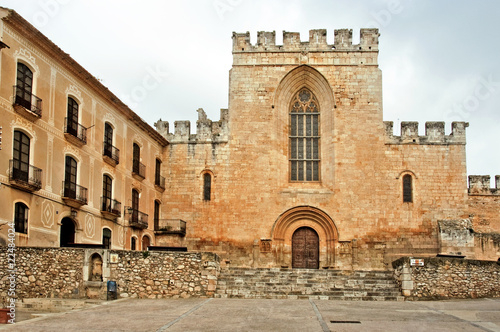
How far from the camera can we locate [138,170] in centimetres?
2752

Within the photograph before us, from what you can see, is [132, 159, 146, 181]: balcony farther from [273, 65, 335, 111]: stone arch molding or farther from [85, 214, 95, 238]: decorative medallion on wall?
[273, 65, 335, 111]: stone arch molding

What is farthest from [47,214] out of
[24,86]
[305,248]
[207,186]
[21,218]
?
[305,248]

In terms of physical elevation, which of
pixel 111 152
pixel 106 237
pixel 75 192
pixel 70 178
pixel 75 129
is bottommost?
pixel 106 237

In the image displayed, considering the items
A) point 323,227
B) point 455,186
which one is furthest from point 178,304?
point 455,186

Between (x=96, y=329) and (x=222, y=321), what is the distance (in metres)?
2.76

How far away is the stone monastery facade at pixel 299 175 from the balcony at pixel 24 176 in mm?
4969

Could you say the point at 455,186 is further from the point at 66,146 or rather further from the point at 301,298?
the point at 66,146

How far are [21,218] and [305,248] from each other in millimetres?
13882

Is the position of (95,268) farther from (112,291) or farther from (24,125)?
(24,125)

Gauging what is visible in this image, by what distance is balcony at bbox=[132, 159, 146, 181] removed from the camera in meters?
27.1

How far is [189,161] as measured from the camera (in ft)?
97.6

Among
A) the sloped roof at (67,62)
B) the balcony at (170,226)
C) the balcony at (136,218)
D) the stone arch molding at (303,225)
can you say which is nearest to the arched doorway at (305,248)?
the stone arch molding at (303,225)

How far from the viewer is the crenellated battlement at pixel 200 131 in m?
29.6

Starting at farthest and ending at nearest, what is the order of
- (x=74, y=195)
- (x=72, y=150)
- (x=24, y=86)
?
(x=72, y=150)
(x=74, y=195)
(x=24, y=86)
